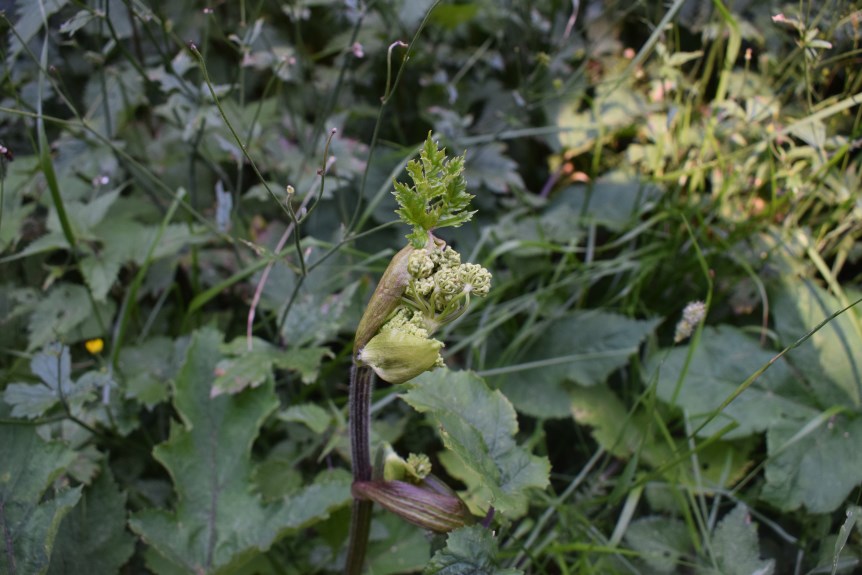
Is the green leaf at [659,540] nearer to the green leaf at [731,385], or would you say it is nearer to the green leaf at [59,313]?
the green leaf at [731,385]

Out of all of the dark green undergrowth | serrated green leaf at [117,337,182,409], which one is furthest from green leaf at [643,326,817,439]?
serrated green leaf at [117,337,182,409]

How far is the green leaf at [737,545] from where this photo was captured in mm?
1368

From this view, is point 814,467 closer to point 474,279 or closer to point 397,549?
point 397,549

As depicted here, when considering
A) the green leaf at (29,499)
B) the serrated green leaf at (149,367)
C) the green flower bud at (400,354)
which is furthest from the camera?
the serrated green leaf at (149,367)

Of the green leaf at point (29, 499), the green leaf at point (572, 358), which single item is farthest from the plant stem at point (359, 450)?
the green leaf at point (572, 358)

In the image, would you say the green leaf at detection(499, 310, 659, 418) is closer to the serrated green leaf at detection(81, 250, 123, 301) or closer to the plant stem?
the plant stem

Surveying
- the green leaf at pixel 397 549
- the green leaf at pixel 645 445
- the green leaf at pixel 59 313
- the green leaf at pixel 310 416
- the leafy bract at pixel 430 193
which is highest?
the leafy bract at pixel 430 193

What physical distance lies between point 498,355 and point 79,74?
163cm

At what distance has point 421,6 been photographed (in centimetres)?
205

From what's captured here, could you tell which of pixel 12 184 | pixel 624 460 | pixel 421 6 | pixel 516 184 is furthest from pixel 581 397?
pixel 12 184

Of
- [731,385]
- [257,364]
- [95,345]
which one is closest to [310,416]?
[257,364]

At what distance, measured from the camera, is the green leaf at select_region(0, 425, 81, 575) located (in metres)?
1.20

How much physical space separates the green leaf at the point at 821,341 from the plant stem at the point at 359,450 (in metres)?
1.10

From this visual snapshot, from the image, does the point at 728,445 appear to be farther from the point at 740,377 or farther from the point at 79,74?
the point at 79,74
